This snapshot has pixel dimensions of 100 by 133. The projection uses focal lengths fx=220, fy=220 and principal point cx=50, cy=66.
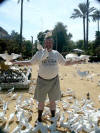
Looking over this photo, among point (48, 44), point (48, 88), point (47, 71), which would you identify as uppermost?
point (48, 44)

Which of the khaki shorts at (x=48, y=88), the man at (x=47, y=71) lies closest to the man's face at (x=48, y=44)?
the man at (x=47, y=71)

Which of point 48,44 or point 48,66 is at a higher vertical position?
point 48,44

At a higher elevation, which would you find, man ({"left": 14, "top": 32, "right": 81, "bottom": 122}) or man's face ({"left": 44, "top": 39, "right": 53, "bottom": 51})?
man's face ({"left": 44, "top": 39, "right": 53, "bottom": 51})

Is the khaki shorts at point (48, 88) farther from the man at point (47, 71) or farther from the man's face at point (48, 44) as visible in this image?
the man's face at point (48, 44)

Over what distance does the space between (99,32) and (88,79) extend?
28866 mm

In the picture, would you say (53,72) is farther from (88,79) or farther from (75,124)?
(88,79)

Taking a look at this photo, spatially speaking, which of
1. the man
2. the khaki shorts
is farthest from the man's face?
the khaki shorts

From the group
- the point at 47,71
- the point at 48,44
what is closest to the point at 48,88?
the point at 47,71

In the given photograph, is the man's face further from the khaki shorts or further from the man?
the khaki shorts

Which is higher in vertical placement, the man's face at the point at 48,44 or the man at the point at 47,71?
the man's face at the point at 48,44

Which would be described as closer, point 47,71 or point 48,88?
point 47,71

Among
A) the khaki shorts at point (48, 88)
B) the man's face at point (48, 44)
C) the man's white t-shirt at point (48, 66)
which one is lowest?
the khaki shorts at point (48, 88)

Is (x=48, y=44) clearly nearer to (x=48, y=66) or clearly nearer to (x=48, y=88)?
(x=48, y=66)

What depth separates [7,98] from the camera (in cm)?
482
